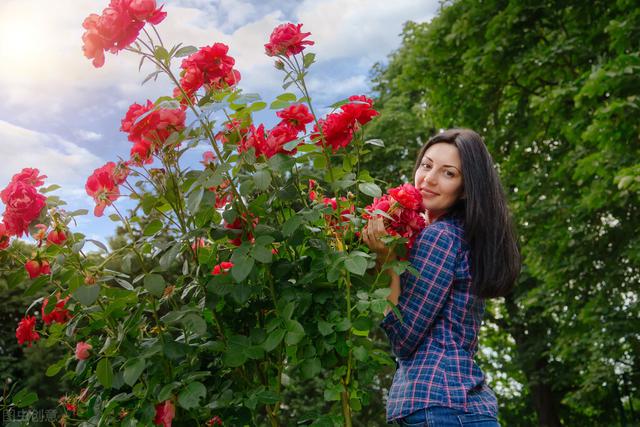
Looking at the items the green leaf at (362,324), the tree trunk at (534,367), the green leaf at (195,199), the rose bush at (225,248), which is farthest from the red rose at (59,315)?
the tree trunk at (534,367)

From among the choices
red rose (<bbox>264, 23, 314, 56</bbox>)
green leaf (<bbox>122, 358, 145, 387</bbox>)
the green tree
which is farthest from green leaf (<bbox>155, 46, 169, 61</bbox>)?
the green tree

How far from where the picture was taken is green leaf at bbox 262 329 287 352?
1779mm

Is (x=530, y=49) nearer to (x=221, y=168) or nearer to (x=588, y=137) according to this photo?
(x=588, y=137)

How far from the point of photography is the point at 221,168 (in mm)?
1741

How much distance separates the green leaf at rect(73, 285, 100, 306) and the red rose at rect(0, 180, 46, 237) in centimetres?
38

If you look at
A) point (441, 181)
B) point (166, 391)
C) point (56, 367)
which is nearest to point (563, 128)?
point (441, 181)

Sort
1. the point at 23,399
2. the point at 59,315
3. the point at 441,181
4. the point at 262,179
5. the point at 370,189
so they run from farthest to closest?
the point at 23,399
the point at 59,315
the point at 441,181
the point at 370,189
the point at 262,179

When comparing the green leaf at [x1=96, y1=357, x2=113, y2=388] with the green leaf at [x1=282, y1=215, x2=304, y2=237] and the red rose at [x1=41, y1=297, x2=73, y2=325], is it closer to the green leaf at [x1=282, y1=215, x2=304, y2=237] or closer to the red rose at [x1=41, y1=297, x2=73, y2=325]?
the red rose at [x1=41, y1=297, x2=73, y2=325]

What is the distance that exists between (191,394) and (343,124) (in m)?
0.88

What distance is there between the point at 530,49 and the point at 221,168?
7706 millimetres

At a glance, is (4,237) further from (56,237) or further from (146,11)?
(146,11)

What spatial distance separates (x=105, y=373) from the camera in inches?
79.4

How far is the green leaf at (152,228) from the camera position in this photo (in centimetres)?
198

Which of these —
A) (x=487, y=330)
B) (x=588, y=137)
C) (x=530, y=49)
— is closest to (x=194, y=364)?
(x=588, y=137)
